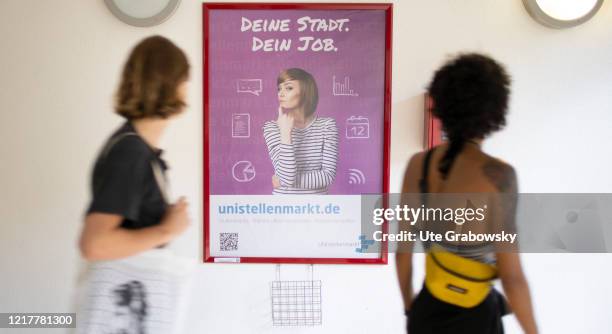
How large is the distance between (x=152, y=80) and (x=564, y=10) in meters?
0.91

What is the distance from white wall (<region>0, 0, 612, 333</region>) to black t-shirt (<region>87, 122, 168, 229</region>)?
0.63 feet

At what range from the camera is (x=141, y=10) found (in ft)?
3.42

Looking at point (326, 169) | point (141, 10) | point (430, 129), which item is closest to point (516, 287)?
point (430, 129)

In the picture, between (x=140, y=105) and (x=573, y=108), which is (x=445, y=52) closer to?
(x=573, y=108)

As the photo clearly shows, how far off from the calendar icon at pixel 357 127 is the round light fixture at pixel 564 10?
46cm

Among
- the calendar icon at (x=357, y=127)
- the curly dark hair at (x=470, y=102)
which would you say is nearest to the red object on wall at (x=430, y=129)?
the curly dark hair at (x=470, y=102)

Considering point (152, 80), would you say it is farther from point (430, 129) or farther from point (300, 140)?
point (430, 129)

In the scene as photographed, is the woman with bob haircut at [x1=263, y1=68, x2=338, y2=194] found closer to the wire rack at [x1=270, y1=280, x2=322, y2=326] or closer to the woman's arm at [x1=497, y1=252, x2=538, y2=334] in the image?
the wire rack at [x1=270, y1=280, x2=322, y2=326]

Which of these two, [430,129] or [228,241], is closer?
[430,129]

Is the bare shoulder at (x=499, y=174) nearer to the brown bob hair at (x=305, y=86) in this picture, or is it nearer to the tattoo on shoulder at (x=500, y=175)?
the tattoo on shoulder at (x=500, y=175)

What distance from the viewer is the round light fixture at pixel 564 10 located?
1.03m

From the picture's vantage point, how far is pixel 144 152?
2.71 feet

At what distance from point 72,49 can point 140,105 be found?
34cm

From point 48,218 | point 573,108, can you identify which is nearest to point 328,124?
point 573,108
